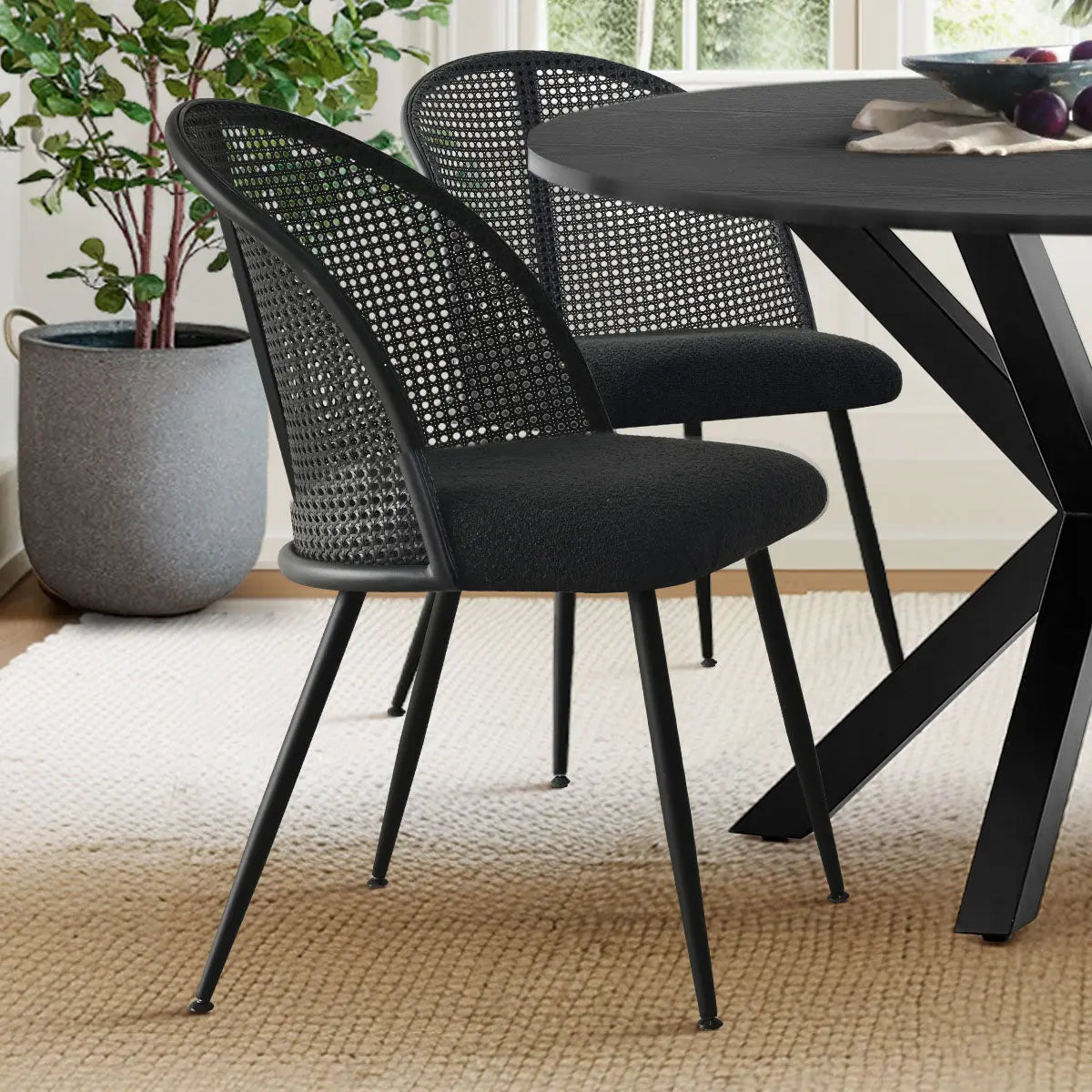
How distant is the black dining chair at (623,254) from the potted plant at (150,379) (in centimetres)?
48

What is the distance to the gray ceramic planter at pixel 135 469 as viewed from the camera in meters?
3.16

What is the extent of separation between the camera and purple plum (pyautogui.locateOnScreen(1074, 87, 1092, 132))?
188cm

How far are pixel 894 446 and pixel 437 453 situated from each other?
202cm

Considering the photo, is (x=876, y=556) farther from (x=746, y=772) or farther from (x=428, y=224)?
(x=428, y=224)

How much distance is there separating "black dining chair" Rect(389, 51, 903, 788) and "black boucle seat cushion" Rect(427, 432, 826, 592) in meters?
0.72

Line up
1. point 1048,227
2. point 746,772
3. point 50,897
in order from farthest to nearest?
point 746,772, point 50,897, point 1048,227

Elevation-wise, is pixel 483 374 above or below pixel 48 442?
above

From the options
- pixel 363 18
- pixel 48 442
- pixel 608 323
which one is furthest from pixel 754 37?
pixel 48 442

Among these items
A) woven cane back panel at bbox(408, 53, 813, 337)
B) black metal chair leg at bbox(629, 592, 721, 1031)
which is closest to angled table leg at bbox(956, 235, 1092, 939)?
black metal chair leg at bbox(629, 592, 721, 1031)

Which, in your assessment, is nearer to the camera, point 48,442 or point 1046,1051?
point 1046,1051

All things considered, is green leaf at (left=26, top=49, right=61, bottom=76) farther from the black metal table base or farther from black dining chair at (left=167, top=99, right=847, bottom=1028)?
the black metal table base

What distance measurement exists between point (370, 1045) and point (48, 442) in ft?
5.78

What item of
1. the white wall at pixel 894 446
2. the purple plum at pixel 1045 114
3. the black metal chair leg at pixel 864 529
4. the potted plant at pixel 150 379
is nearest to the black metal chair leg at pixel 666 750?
the purple plum at pixel 1045 114

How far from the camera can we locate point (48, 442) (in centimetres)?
320
